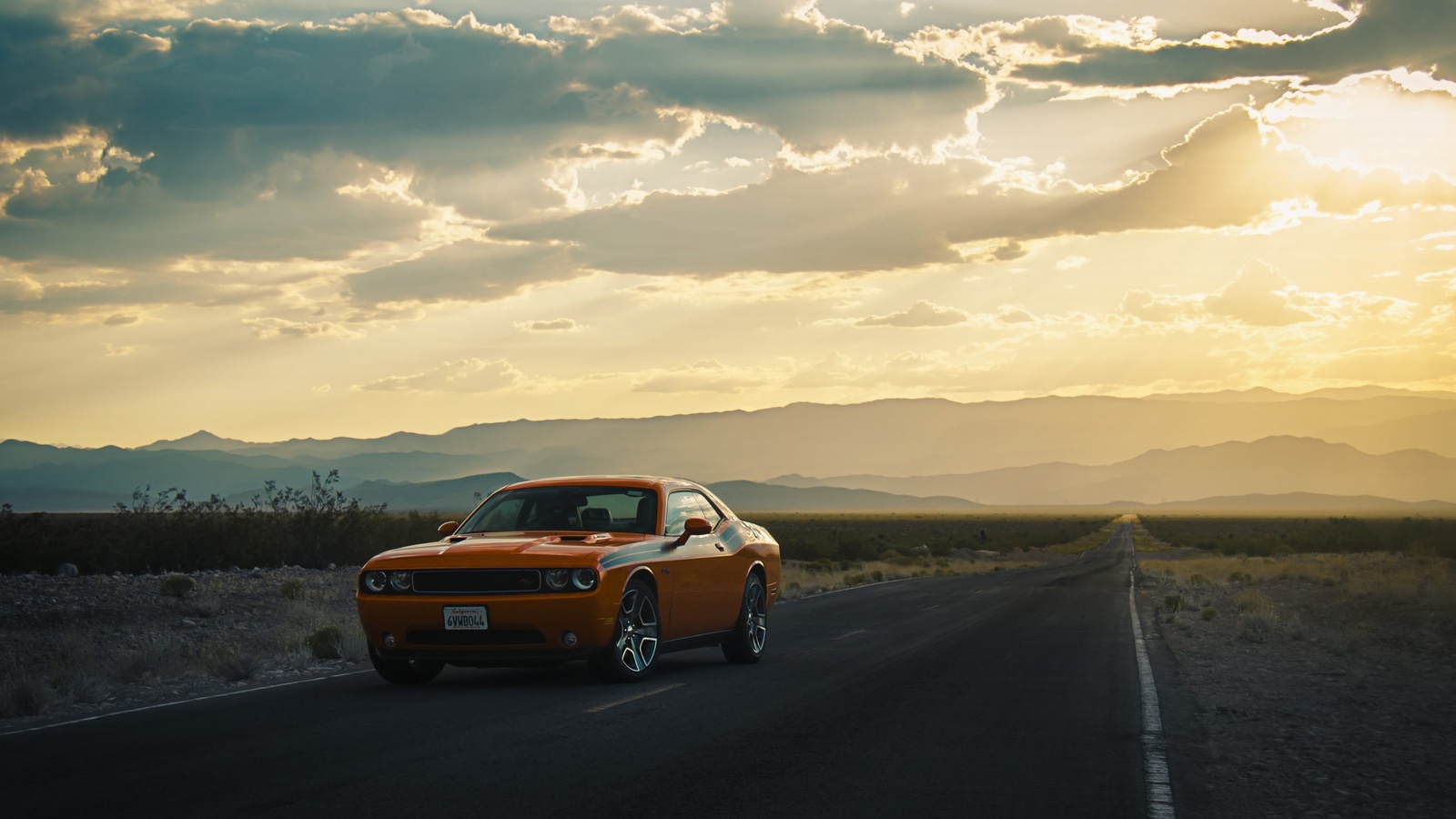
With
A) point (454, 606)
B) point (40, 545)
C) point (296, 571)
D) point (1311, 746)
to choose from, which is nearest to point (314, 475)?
point (296, 571)

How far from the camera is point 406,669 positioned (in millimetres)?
10953

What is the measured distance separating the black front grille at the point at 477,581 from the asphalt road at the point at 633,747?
0.84 metres

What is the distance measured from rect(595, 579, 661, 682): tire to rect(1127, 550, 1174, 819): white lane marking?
13.3 feet

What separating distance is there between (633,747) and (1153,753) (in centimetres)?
328

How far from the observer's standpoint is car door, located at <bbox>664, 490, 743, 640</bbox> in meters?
11.5

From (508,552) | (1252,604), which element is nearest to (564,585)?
(508,552)

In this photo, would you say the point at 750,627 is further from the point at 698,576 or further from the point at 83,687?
the point at 83,687

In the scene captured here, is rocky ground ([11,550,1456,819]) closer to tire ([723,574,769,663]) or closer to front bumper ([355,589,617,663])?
front bumper ([355,589,617,663])

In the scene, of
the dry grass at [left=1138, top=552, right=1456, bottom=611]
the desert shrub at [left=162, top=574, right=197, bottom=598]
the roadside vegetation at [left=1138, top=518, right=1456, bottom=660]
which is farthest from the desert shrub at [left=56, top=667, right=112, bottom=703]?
the dry grass at [left=1138, top=552, right=1456, bottom=611]

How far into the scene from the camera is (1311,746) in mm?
8773

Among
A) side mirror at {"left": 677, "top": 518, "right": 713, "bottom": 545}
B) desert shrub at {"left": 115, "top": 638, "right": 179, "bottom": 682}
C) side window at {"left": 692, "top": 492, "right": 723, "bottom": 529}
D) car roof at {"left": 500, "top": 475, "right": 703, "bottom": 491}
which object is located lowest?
desert shrub at {"left": 115, "top": 638, "right": 179, "bottom": 682}

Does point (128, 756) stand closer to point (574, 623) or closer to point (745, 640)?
point (574, 623)

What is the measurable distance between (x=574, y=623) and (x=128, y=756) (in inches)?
133

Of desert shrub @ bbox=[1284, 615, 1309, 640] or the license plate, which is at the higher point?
the license plate
